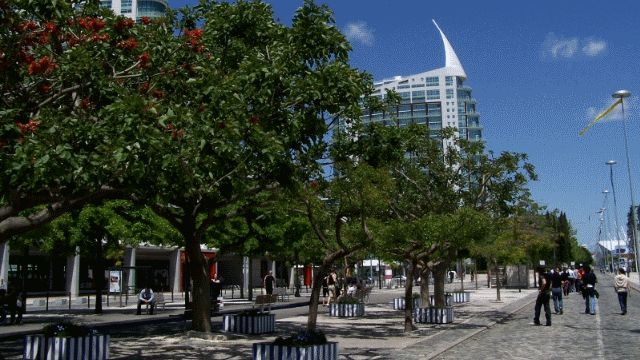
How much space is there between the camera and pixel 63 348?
12102mm

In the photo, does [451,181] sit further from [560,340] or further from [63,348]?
[63,348]

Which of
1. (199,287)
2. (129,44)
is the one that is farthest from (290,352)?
(199,287)

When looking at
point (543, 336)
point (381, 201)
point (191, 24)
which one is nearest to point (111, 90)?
point (191, 24)

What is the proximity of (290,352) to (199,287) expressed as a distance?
6.31 meters

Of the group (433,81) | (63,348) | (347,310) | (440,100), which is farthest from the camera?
(433,81)

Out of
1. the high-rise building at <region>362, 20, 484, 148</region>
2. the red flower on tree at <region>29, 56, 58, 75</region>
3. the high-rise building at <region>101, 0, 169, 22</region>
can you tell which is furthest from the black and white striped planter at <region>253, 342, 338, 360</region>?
the high-rise building at <region>362, 20, 484, 148</region>

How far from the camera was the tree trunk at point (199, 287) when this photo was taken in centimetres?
1691

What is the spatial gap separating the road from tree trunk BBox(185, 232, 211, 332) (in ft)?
20.2

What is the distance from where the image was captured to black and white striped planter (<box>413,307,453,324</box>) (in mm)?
21734

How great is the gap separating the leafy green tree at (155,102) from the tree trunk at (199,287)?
387 centimetres

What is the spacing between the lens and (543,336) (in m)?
17.3

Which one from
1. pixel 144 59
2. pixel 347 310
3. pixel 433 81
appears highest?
pixel 433 81

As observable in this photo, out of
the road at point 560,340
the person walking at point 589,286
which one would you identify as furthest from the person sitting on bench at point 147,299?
the person walking at point 589,286

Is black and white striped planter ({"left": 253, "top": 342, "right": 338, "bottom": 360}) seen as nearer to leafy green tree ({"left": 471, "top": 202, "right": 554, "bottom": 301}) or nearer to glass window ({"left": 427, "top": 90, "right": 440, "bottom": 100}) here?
leafy green tree ({"left": 471, "top": 202, "right": 554, "bottom": 301})
